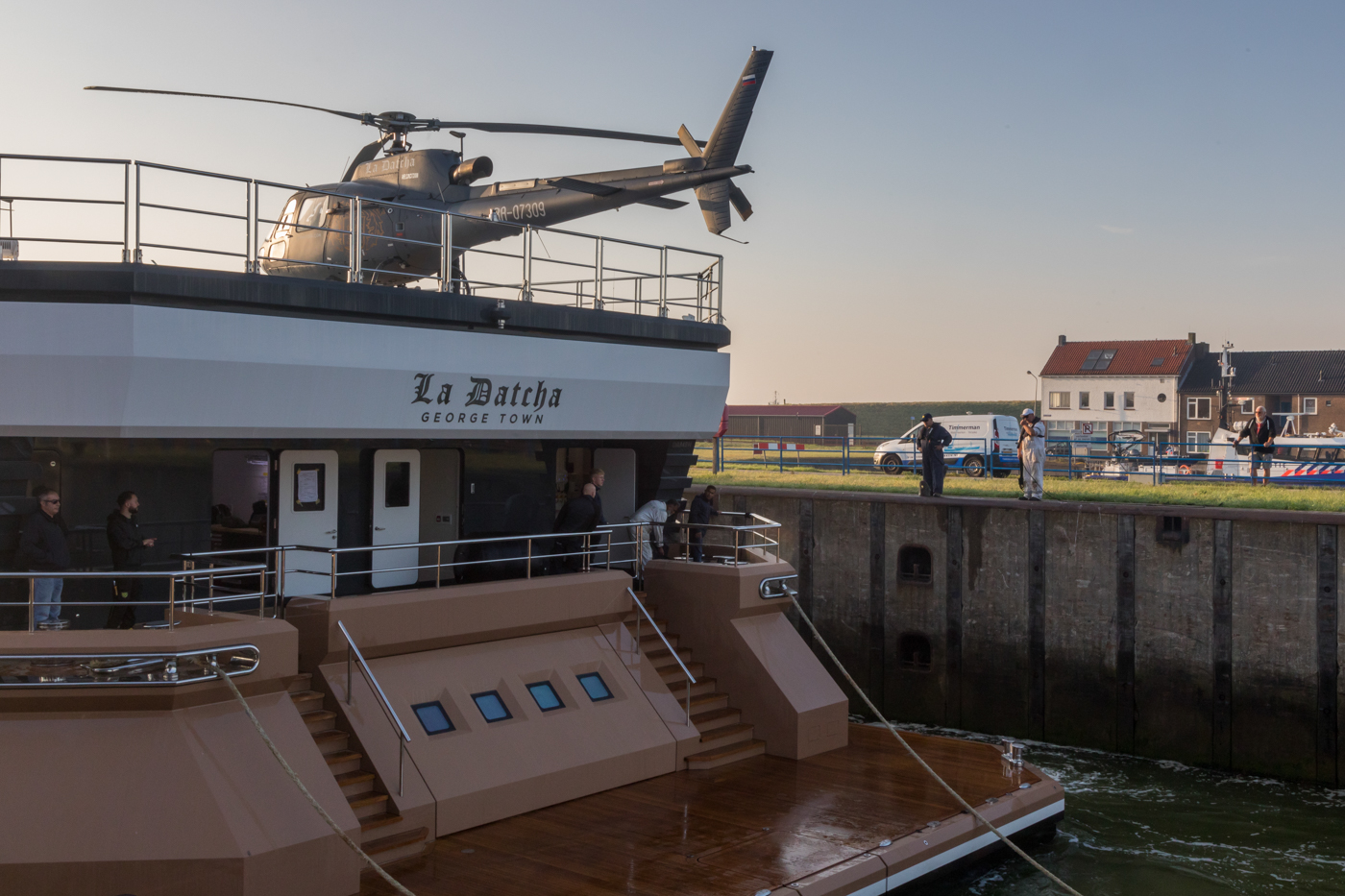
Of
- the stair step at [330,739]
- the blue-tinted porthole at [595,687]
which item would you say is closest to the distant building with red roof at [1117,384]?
the blue-tinted porthole at [595,687]

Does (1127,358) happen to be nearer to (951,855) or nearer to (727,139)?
(727,139)

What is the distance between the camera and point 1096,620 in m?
18.8

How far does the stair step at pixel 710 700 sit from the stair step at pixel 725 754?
0.50 meters

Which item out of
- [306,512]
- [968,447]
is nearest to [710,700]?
[306,512]

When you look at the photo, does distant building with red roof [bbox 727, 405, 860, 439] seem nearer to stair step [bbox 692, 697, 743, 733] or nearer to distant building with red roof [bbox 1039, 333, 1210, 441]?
distant building with red roof [bbox 1039, 333, 1210, 441]

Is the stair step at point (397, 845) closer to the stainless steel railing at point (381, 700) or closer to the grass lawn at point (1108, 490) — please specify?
the stainless steel railing at point (381, 700)

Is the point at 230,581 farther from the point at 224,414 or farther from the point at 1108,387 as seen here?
the point at 1108,387

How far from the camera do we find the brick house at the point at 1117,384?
61.3 meters

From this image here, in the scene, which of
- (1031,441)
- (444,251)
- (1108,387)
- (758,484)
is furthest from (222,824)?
(1108,387)

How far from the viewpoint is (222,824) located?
8164 mm

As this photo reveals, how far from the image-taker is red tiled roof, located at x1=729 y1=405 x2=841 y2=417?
85.1m

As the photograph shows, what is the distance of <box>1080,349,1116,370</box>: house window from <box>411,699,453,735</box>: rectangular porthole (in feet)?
193

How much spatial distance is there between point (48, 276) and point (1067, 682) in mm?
15784

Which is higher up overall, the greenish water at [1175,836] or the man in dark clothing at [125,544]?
the man in dark clothing at [125,544]
